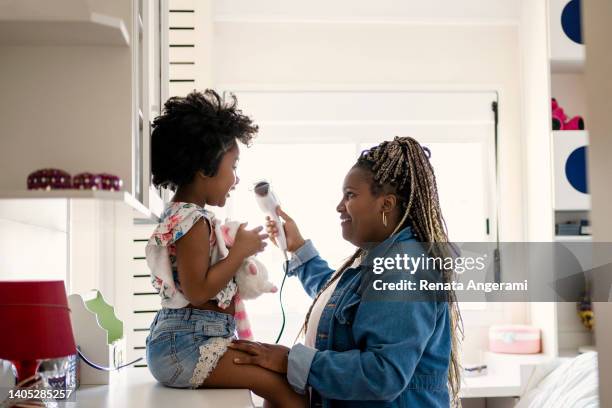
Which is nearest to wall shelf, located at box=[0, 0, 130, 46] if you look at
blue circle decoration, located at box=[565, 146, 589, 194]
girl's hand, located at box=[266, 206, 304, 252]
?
girl's hand, located at box=[266, 206, 304, 252]

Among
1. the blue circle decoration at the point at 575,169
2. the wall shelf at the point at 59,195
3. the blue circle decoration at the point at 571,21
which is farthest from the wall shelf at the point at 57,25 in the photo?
the blue circle decoration at the point at 571,21

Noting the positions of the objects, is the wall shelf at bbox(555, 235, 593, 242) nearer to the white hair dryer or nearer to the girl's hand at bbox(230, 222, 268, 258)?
the white hair dryer

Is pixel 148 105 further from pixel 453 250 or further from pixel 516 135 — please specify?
pixel 516 135

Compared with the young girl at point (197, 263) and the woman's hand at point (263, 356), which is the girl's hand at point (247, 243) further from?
the woman's hand at point (263, 356)

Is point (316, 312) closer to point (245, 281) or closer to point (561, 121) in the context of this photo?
point (245, 281)

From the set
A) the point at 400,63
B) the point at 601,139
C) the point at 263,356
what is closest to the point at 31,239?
the point at 263,356

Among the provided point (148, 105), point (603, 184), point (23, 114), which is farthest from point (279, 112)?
point (603, 184)

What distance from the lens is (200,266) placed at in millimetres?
1470

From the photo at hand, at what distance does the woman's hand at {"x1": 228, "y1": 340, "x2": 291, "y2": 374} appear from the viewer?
4.96ft

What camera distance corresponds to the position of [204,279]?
58.0 inches

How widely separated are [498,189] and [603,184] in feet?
10.4

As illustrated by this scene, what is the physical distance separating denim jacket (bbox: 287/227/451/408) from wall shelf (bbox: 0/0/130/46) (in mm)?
714

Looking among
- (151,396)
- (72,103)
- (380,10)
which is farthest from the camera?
(380,10)

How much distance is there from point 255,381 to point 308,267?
23.2 inches
